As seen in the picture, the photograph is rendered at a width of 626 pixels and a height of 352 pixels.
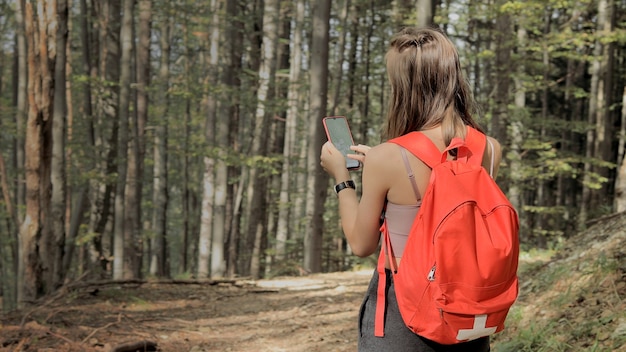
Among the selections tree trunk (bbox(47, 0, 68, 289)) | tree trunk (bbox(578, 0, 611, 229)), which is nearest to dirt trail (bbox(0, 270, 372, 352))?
tree trunk (bbox(47, 0, 68, 289))

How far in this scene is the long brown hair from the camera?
217cm

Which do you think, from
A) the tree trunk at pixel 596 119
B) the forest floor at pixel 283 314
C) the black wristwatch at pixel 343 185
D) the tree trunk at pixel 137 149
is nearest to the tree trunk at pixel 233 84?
the tree trunk at pixel 137 149

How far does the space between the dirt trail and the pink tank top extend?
3.91 meters

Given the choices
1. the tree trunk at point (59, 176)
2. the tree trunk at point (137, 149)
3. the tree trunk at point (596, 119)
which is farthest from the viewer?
the tree trunk at point (596, 119)

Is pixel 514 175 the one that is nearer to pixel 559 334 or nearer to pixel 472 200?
pixel 559 334

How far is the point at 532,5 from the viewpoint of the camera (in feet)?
36.8

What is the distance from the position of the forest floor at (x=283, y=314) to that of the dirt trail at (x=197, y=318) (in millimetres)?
12

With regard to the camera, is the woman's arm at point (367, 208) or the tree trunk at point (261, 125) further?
the tree trunk at point (261, 125)

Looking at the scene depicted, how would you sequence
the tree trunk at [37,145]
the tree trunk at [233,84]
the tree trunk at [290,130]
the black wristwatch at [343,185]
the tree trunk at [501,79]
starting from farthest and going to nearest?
the tree trunk at [290,130]
the tree trunk at [233,84]
the tree trunk at [501,79]
the tree trunk at [37,145]
the black wristwatch at [343,185]

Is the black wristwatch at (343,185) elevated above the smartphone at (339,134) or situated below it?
below

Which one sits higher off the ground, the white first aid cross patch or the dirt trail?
the white first aid cross patch

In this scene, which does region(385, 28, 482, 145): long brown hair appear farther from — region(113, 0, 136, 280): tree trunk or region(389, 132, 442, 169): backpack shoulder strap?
region(113, 0, 136, 280): tree trunk

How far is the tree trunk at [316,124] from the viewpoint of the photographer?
11.8m

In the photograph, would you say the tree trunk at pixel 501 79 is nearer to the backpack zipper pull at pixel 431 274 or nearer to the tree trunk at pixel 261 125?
the tree trunk at pixel 261 125
